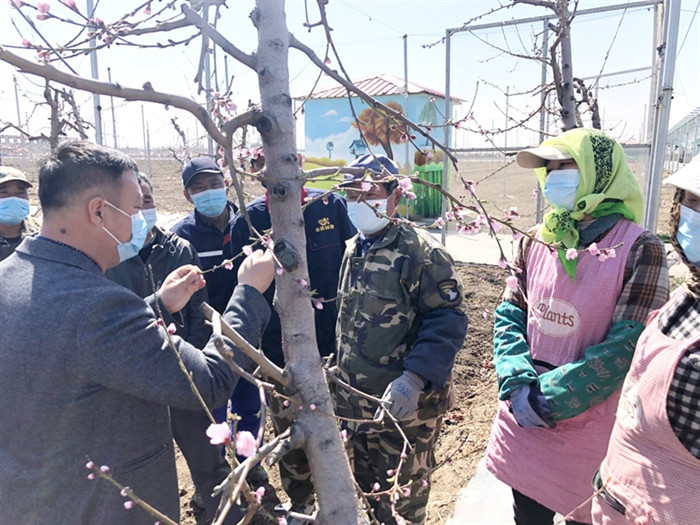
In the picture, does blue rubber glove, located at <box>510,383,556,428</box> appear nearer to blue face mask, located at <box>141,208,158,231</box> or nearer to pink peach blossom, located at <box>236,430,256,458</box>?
pink peach blossom, located at <box>236,430,256,458</box>

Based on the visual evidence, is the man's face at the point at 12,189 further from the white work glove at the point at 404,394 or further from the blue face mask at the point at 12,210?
the white work glove at the point at 404,394

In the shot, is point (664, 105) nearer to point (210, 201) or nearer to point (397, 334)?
point (397, 334)

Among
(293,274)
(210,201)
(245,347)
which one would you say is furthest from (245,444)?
(210,201)

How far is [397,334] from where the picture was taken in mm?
2240

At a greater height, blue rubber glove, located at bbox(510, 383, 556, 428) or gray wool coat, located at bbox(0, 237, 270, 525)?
gray wool coat, located at bbox(0, 237, 270, 525)

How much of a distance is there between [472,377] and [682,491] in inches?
134

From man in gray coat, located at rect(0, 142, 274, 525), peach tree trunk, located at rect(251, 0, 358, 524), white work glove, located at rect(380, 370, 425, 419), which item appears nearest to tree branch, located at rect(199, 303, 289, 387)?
peach tree trunk, located at rect(251, 0, 358, 524)

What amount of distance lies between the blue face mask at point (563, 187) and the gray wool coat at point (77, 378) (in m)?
1.22

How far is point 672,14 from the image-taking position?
14.5 feet

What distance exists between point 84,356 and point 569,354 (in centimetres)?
161

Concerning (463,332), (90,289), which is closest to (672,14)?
(463,332)

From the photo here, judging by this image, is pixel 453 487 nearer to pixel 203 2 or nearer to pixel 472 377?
pixel 472 377

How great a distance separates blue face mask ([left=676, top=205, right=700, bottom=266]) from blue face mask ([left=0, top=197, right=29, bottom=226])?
3.85m

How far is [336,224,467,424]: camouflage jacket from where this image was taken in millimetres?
2141
